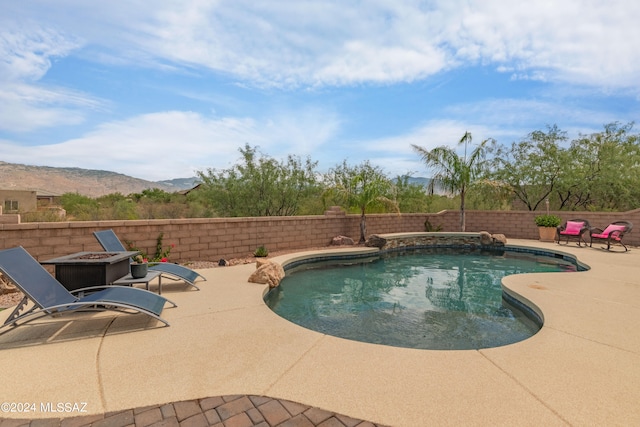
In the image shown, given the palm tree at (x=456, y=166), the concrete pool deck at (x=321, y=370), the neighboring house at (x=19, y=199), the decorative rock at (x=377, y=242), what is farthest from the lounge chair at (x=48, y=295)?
the neighboring house at (x=19, y=199)

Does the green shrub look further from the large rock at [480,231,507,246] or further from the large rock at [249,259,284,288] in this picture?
the large rock at [249,259,284,288]

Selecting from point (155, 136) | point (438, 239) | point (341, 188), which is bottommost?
point (438, 239)

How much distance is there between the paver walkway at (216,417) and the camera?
2.21m

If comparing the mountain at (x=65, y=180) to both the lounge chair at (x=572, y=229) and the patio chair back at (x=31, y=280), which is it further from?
the lounge chair at (x=572, y=229)

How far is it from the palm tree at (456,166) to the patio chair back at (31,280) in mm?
Result: 15078

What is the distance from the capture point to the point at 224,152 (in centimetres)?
1423

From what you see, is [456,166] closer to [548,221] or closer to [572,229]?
[548,221]

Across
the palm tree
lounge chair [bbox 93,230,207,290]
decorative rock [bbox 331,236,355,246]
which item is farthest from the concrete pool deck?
the palm tree

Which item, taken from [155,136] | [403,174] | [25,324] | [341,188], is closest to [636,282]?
[341,188]

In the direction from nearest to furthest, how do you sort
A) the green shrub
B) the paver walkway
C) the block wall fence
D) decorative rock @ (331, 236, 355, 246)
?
the paver walkway < the block wall fence < decorative rock @ (331, 236, 355, 246) < the green shrub

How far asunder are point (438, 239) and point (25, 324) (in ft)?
44.4

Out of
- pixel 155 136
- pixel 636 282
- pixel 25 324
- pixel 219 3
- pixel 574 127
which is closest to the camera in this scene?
pixel 25 324

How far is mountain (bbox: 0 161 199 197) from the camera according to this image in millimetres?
72438

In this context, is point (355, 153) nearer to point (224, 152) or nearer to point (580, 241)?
point (224, 152)
